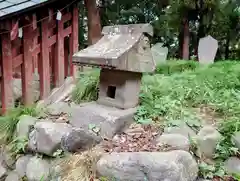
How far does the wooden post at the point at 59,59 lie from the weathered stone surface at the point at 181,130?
2.97 metres


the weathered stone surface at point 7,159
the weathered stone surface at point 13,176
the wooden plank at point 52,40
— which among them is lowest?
the weathered stone surface at point 13,176

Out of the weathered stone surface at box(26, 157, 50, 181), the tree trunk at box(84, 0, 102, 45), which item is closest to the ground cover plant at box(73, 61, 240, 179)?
the weathered stone surface at box(26, 157, 50, 181)

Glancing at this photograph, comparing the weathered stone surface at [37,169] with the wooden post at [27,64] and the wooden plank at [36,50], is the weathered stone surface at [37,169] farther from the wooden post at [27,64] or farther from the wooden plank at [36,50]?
the wooden plank at [36,50]

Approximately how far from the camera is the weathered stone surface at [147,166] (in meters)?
→ 2.50

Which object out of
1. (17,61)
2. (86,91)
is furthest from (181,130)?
(17,61)

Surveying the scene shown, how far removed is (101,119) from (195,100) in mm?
1395

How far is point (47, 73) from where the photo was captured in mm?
5254

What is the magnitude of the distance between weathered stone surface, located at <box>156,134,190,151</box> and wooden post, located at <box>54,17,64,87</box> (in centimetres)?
306

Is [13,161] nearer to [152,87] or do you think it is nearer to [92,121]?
[92,121]

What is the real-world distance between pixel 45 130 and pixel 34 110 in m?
0.89

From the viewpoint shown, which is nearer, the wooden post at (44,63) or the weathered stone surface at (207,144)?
the weathered stone surface at (207,144)

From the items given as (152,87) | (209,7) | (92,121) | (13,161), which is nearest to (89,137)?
(92,121)

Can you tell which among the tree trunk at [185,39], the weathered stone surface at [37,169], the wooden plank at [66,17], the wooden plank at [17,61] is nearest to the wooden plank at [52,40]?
the wooden plank at [66,17]

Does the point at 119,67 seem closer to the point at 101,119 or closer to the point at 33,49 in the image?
the point at 101,119
